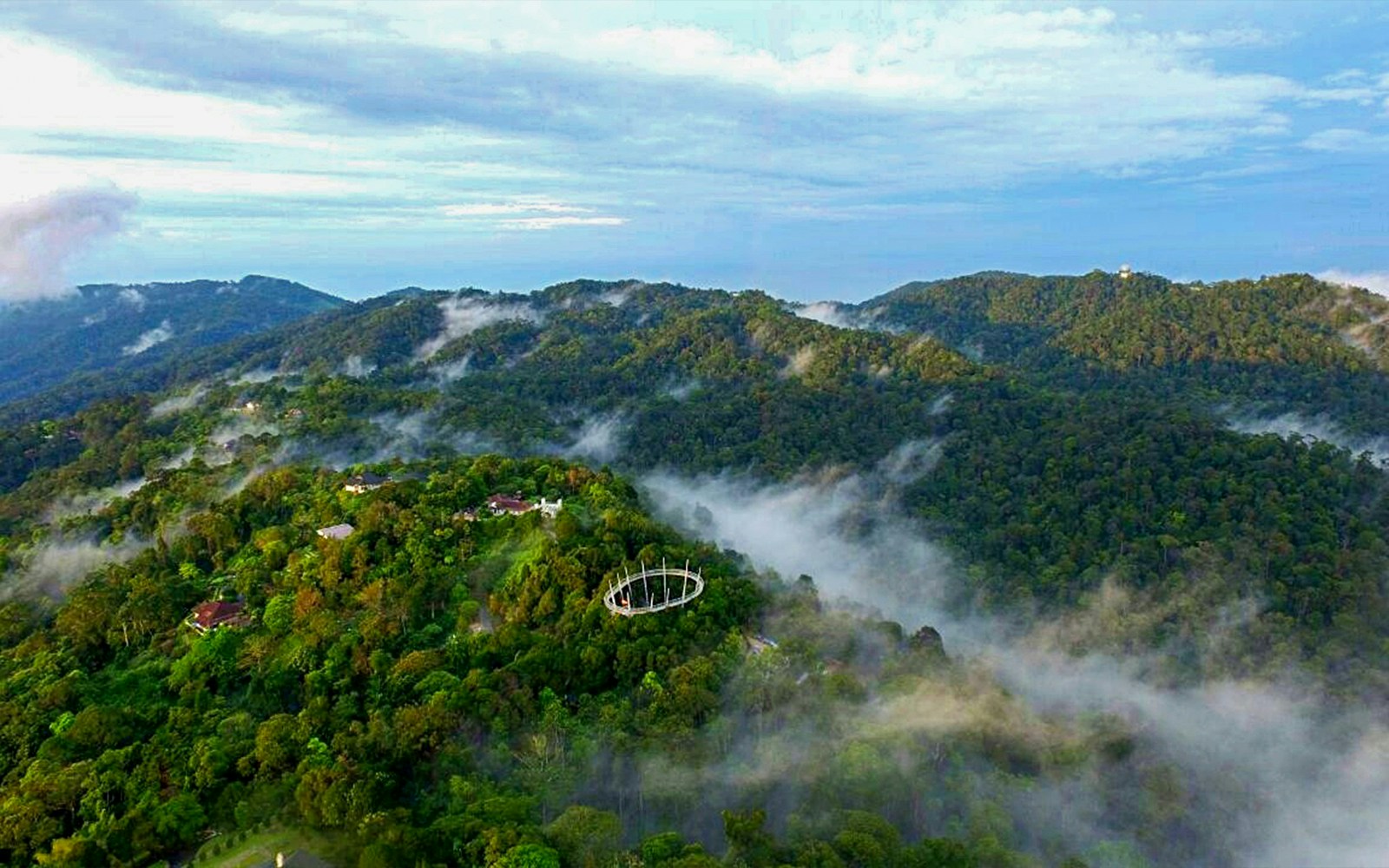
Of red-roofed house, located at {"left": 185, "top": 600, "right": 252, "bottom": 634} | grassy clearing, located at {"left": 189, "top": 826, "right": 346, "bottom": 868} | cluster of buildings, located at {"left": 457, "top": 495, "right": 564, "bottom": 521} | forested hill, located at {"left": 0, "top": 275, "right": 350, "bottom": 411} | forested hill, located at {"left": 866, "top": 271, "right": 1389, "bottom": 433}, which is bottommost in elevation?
forested hill, located at {"left": 0, "top": 275, "right": 350, "bottom": 411}

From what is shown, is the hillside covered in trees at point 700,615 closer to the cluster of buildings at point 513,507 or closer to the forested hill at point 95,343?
the cluster of buildings at point 513,507

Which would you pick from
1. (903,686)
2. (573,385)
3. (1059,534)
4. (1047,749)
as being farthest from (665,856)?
(573,385)

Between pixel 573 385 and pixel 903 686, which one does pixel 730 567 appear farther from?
pixel 573 385

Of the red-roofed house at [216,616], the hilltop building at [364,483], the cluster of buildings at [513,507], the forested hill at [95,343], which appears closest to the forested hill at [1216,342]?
the cluster of buildings at [513,507]

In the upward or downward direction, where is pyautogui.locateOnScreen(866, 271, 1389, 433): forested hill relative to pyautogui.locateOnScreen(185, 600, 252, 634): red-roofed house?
upward

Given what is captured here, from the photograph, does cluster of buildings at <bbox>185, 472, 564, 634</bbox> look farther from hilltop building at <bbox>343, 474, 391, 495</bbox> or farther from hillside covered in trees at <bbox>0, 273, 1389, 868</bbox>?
hillside covered in trees at <bbox>0, 273, 1389, 868</bbox>


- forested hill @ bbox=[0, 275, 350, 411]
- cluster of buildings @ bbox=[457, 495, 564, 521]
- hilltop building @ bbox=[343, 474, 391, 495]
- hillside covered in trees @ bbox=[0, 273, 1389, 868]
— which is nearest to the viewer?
hillside covered in trees @ bbox=[0, 273, 1389, 868]

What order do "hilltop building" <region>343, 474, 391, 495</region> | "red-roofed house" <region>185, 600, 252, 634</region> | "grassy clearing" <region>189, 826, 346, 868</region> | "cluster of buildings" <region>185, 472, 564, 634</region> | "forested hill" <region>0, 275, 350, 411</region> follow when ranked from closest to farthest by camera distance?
"grassy clearing" <region>189, 826, 346, 868</region>, "red-roofed house" <region>185, 600, 252, 634</region>, "cluster of buildings" <region>185, 472, 564, 634</region>, "hilltop building" <region>343, 474, 391, 495</region>, "forested hill" <region>0, 275, 350, 411</region>

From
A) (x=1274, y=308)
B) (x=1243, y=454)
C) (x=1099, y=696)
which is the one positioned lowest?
(x=1099, y=696)

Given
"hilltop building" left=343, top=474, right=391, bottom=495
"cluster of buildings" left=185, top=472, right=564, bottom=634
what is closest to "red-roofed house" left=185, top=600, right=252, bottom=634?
"cluster of buildings" left=185, top=472, right=564, bottom=634
